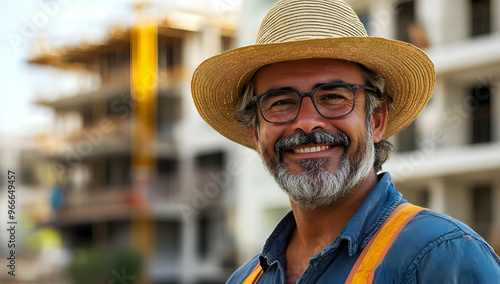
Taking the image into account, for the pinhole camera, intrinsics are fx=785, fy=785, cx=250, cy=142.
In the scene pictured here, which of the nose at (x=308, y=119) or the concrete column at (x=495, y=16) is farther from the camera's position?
the concrete column at (x=495, y=16)

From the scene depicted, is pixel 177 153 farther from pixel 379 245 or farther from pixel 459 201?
pixel 379 245

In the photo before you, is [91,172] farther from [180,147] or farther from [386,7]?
[386,7]

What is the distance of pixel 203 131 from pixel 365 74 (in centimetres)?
2573

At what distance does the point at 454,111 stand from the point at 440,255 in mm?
16360

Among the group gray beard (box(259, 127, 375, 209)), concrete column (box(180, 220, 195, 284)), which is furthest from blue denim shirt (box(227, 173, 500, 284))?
concrete column (box(180, 220, 195, 284))

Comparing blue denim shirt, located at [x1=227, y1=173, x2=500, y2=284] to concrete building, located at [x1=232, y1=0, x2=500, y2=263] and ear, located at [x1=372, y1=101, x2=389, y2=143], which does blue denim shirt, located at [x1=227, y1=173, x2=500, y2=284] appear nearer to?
ear, located at [x1=372, y1=101, x2=389, y2=143]

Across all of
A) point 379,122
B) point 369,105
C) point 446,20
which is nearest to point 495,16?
point 446,20

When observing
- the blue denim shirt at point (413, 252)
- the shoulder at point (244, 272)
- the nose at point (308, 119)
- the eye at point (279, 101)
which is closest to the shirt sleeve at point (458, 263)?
the blue denim shirt at point (413, 252)

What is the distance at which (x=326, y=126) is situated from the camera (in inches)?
96.1

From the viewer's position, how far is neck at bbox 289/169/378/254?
2469mm

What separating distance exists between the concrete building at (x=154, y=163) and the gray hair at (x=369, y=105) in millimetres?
21716

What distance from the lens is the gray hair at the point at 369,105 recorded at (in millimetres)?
2641

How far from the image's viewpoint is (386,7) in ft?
61.1

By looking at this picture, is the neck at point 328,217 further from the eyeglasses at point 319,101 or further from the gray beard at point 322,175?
the eyeglasses at point 319,101
